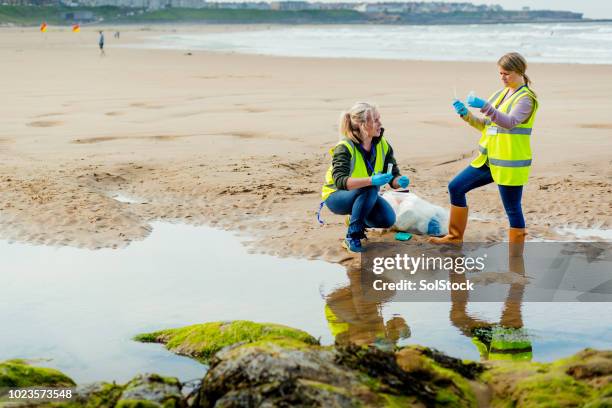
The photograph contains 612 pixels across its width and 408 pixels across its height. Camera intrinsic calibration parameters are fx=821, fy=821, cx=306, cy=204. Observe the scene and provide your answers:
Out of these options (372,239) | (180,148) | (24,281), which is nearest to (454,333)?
(372,239)

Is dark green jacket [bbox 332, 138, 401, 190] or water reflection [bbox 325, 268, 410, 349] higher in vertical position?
dark green jacket [bbox 332, 138, 401, 190]

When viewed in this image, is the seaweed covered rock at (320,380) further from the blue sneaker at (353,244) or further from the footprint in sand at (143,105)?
the footprint in sand at (143,105)

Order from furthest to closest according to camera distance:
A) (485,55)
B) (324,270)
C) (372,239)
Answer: (485,55), (372,239), (324,270)

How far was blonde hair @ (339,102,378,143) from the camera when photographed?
269 inches

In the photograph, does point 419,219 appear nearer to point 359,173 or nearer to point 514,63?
point 359,173

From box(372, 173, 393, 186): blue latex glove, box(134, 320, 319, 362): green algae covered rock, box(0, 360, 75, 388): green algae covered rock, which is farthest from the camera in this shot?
box(372, 173, 393, 186): blue latex glove

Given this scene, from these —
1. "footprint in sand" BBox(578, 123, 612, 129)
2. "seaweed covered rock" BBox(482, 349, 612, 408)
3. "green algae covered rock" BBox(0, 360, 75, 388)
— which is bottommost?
"green algae covered rock" BBox(0, 360, 75, 388)

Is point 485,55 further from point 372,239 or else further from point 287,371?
point 287,371

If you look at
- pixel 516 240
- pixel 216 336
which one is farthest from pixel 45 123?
pixel 216 336

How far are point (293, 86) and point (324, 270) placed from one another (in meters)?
15.6

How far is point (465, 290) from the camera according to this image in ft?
20.5

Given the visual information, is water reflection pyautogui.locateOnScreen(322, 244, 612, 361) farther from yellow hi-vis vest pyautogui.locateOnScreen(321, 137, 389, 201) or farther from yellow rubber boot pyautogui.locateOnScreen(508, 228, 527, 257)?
yellow hi-vis vest pyautogui.locateOnScreen(321, 137, 389, 201)

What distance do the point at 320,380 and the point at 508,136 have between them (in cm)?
384

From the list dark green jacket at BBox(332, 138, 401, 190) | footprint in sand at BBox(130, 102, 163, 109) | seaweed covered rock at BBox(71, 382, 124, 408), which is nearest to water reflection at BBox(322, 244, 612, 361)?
dark green jacket at BBox(332, 138, 401, 190)
